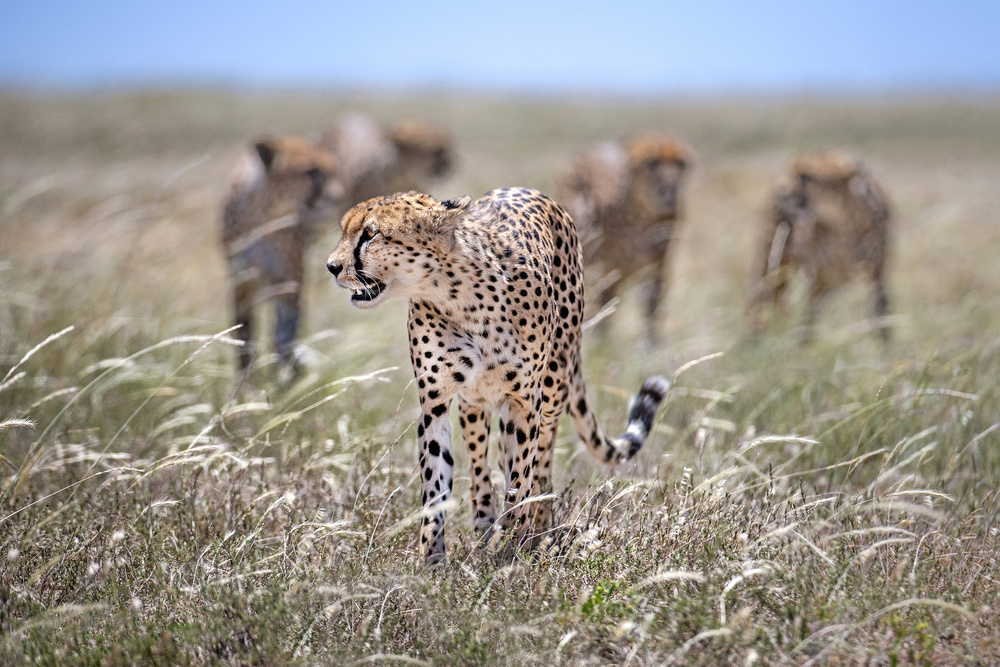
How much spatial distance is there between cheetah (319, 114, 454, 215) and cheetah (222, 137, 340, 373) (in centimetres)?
148

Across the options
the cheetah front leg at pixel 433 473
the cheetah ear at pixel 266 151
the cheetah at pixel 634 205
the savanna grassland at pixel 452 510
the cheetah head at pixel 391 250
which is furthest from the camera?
the cheetah at pixel 634 205

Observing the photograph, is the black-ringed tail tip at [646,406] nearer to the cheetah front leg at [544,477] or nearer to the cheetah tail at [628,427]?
the cheetah tail at [628,427]

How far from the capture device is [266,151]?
6234mm

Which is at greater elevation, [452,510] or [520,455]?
[520,455]

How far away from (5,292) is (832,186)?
21.5 ft

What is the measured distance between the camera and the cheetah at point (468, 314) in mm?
2939

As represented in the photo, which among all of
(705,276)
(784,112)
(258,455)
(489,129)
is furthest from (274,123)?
(258,455)

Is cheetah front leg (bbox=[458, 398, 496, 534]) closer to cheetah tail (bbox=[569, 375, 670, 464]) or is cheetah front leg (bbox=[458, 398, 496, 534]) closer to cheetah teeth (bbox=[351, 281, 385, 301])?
cheetah tail (bbox=[569, 375, 670, 464])

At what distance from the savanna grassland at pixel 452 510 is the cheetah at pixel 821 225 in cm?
29

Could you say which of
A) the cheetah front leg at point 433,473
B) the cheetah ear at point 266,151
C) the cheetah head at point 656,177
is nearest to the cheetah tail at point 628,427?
the cheetah front leg at point 433,473

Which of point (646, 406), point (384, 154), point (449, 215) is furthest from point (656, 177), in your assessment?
point (449, 215)

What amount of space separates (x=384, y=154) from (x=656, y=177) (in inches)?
107

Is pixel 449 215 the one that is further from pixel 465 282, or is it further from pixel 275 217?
pixel 275 217

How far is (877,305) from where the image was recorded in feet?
26.9
